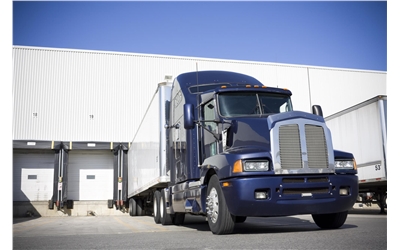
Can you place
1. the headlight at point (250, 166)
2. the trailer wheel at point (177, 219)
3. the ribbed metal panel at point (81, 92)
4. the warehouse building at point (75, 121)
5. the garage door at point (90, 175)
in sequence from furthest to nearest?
the ribbed metal panel at point (81, 92), the garage door at point (90, 175), the warehouse building at point (75, 121), the trailer wheel at point (177, 219), the headlight at point (250, 166)

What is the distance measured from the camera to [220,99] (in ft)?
27.0

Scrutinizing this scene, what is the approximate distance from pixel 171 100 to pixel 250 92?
325cm

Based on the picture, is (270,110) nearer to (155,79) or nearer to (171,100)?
(171,100)

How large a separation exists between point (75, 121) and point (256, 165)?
23961mm

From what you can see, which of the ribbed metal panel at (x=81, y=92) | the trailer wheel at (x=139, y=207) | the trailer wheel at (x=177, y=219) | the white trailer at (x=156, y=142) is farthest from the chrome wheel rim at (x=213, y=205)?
the ribbed metal panel at (x=81, y=92)

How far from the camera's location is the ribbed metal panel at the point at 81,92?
93.5 ft

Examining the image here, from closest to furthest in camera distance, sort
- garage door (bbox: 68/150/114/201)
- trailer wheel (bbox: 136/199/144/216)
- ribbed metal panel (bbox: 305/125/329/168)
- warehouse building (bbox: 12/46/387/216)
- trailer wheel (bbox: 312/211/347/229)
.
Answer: ribbed metal panel (bbox: 305/125/329/168)
trailer wheel (bbox: 312/211/347/229)
trailer wheel (bbox: 136/199/144/216)
warehouse building (bbox: 12/46/387/216)
garage door (bbox: 68/150/114/201)

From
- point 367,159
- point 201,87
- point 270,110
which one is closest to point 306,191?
point 270,110

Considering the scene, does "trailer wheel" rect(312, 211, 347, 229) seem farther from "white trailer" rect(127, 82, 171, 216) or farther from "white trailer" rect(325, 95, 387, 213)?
"white trailer" rect(325, 95, 387, 213)

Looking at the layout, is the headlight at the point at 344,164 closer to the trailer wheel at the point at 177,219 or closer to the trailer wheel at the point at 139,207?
the trailer wheel at the point at 177,219

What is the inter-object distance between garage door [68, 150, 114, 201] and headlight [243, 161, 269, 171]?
76.5 ft

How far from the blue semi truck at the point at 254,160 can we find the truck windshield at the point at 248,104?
2 centimetres

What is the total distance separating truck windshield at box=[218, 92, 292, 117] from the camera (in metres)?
8.10

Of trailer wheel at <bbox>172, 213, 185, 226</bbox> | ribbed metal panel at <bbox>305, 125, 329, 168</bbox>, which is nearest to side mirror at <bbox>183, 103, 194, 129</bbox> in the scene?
ribbed metal panel at <bbox>305, 125, 329, 168</bbox>
